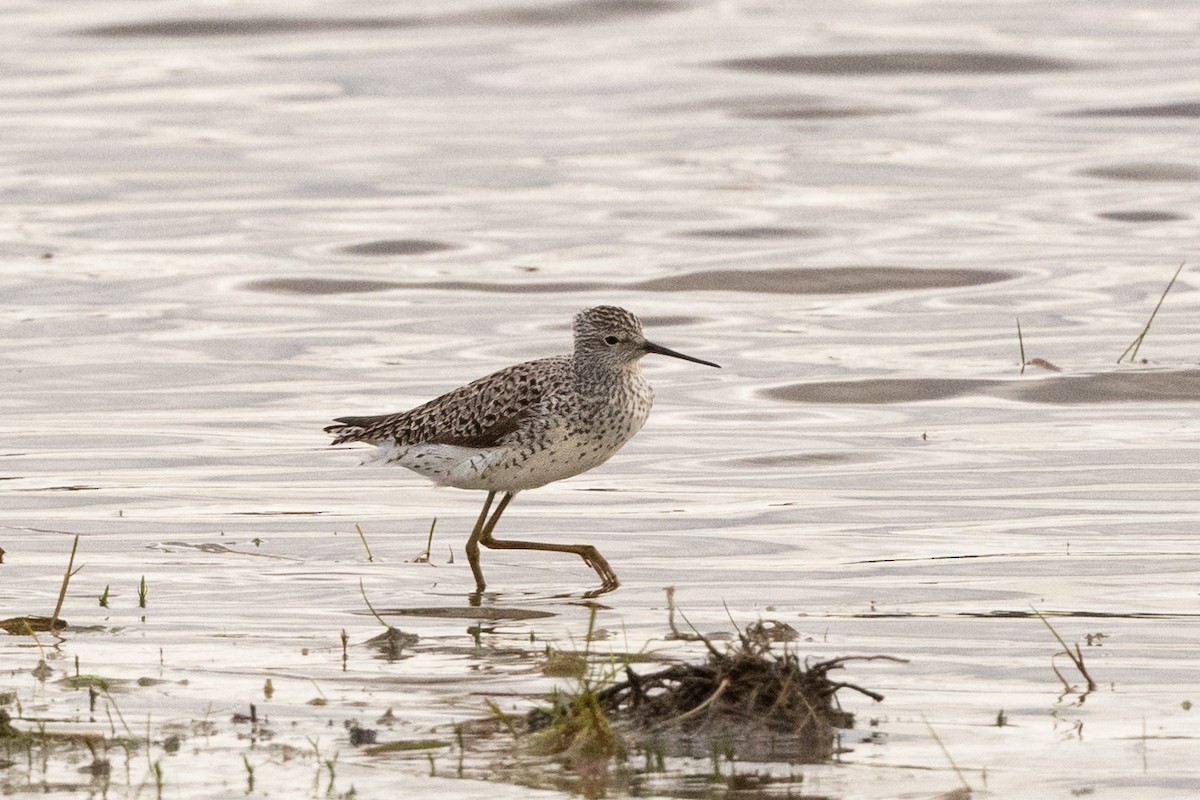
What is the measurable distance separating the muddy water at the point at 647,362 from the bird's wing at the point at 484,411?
2.19 ft

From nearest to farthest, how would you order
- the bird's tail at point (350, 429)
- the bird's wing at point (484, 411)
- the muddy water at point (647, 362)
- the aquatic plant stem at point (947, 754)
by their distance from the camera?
the aquatic plant stem at point (947, 754) → the muddy water at point (647, 362) → the bird's wing at point (484, 411) → the bird's tail at point (350, 429)

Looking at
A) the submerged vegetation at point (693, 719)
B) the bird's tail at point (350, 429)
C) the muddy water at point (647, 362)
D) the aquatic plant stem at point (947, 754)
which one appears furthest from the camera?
the bird's tail at point (350, 429)

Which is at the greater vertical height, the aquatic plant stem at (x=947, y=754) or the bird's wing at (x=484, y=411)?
the bird's wing at (x=484, y=411)

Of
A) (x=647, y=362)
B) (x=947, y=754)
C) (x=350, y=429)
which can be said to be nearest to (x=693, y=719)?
(x=947, y=754)

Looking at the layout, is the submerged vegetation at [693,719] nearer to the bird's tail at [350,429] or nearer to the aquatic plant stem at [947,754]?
the aquatic plant stem at [947,754]

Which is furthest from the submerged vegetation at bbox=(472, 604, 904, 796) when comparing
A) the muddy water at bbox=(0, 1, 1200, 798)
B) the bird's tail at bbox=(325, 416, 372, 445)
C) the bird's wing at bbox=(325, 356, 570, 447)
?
the bird's tail at bbox=(325, 416, 372, 445)

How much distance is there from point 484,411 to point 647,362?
6811 millimetres

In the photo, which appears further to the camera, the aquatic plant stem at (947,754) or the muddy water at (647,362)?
the muddy water at (647,362)

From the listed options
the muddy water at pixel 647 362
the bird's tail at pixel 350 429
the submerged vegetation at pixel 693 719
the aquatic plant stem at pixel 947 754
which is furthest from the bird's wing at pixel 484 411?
the aquatic plant stem at pixel 947 754

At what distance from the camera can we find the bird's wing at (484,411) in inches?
434

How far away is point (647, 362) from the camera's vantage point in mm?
17875

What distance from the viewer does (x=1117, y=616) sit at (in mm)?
9062

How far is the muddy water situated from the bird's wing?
666mm

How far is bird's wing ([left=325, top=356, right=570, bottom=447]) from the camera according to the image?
1102 cm
